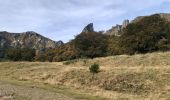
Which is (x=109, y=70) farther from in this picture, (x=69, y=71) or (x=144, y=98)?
(x=144, y=98)

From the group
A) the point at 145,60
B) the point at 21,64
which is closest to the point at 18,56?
the point at 21,64

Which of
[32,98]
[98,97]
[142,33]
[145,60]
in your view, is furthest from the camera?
[142,33]

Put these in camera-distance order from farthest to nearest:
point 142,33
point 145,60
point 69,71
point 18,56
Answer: point 18,56 → point 142,33 → point 145,60 → point 69,71

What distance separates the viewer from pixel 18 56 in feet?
346

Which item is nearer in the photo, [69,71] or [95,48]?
[69,71]

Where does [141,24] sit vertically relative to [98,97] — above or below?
above

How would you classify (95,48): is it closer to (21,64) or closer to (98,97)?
(21,64)

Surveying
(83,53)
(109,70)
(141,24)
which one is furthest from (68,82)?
(83,53)

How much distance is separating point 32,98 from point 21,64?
3297 cm

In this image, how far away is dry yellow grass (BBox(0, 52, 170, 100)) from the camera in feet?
101

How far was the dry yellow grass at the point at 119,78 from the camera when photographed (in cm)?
3072

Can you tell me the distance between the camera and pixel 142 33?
70.9 m

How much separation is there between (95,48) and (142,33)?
73.5 ft

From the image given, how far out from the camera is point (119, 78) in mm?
36000
